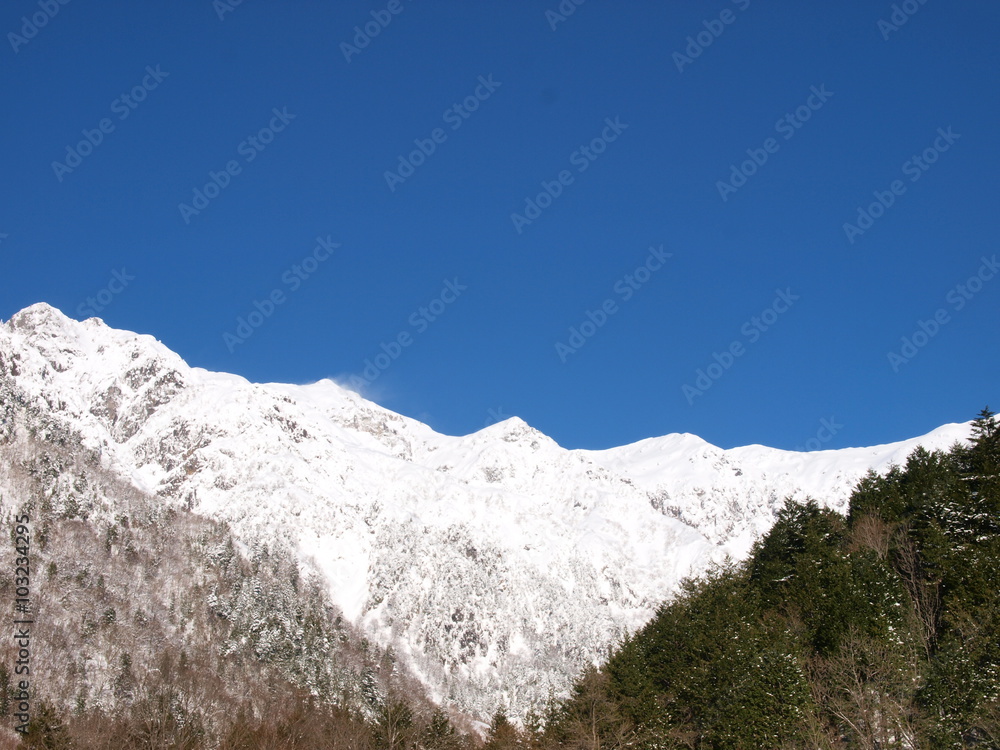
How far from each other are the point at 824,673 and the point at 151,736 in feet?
159

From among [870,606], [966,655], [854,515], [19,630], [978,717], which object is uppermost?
[19,630]

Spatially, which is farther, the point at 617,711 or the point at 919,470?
the point at 919,470

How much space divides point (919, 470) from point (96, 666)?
620 ft

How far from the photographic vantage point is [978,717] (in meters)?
38.6

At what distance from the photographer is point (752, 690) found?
149 feet

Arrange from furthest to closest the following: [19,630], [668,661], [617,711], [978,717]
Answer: [19,630], [668,661], [617,711], [978,717]

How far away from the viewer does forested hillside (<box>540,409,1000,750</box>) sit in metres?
41.5

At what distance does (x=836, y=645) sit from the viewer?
48500 mm

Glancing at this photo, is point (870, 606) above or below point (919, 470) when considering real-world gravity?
below

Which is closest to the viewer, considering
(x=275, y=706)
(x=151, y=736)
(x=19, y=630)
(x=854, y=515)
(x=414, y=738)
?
(x=151, y=736)

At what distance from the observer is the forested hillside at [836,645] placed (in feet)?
136

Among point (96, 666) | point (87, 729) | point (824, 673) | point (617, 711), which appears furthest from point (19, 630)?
point (824, 673)

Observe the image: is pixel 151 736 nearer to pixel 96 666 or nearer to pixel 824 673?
pixel 824 673

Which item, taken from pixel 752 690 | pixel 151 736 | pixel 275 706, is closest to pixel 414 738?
pixel 151 736
